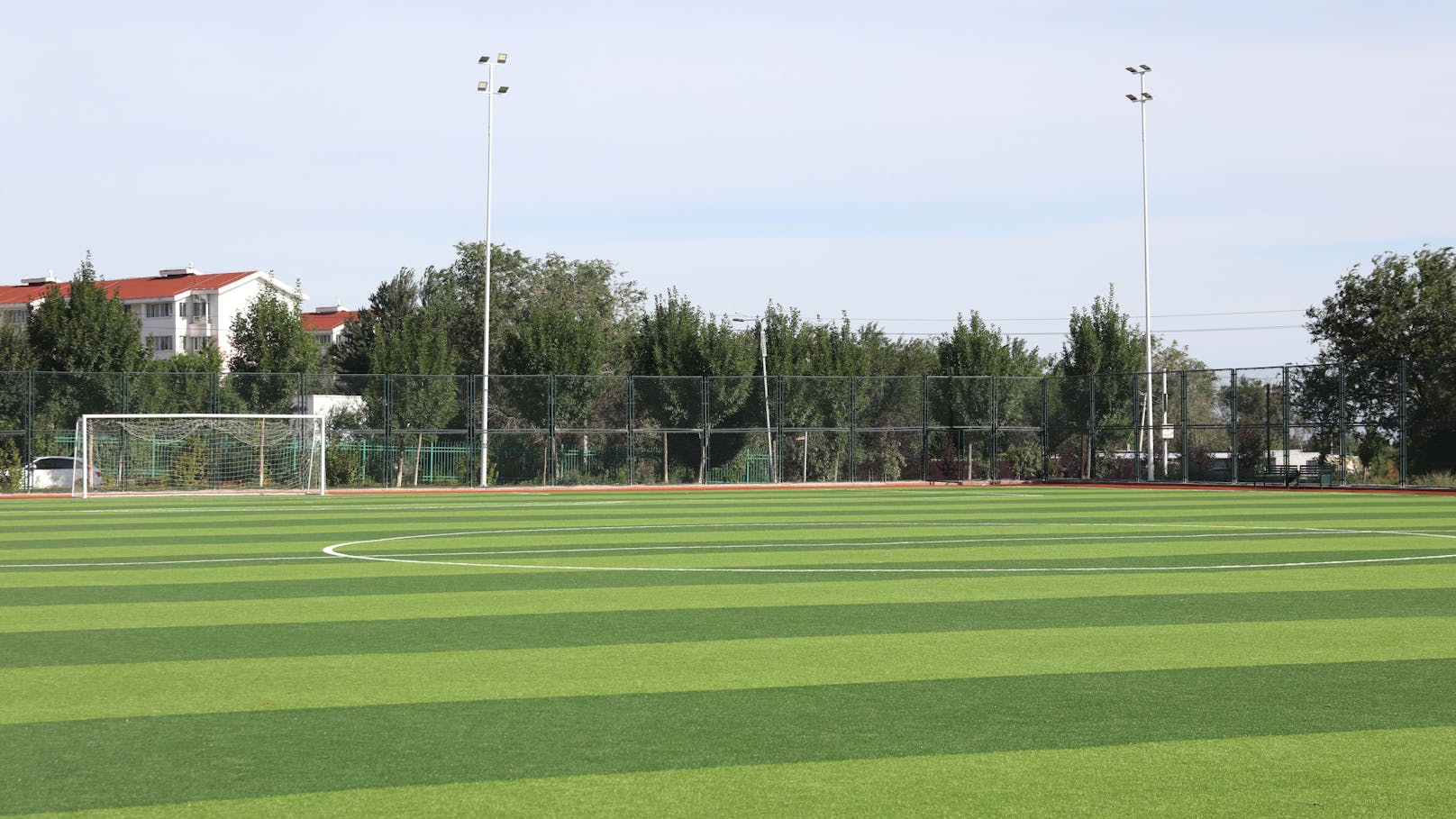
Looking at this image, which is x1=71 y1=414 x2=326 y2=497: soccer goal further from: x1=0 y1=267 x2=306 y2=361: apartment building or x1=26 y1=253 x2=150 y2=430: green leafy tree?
x1=0 y1=267 x2=306 y2=361: apartment building

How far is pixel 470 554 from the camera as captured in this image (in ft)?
53.5

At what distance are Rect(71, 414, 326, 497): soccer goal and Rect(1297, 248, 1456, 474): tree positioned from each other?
28.5 m

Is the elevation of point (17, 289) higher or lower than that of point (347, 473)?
higher

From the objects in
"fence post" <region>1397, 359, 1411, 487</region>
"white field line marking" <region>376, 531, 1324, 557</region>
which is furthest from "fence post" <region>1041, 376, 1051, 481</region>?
"white field line marking" <region>376, 531, 1324, 557</region>

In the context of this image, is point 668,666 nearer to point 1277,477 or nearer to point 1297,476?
point 1297,476

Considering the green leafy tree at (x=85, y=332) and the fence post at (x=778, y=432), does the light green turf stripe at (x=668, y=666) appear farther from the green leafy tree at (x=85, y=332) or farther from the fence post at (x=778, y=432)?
the green leafy tree at (x=85, y=332)

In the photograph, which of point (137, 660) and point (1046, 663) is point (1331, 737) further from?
point (137, 660)

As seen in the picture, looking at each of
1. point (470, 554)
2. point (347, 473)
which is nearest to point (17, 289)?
point (347, 473)

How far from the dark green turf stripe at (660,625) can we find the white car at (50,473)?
94.4 ft

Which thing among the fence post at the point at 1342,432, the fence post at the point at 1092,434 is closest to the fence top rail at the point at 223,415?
the fence post at the point at 1092,434

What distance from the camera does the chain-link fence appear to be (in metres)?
37.3

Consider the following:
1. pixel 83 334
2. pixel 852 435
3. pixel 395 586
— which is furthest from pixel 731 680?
pixel 83 334

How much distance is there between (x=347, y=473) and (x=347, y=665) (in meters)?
31.5

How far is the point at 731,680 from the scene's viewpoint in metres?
8.16
